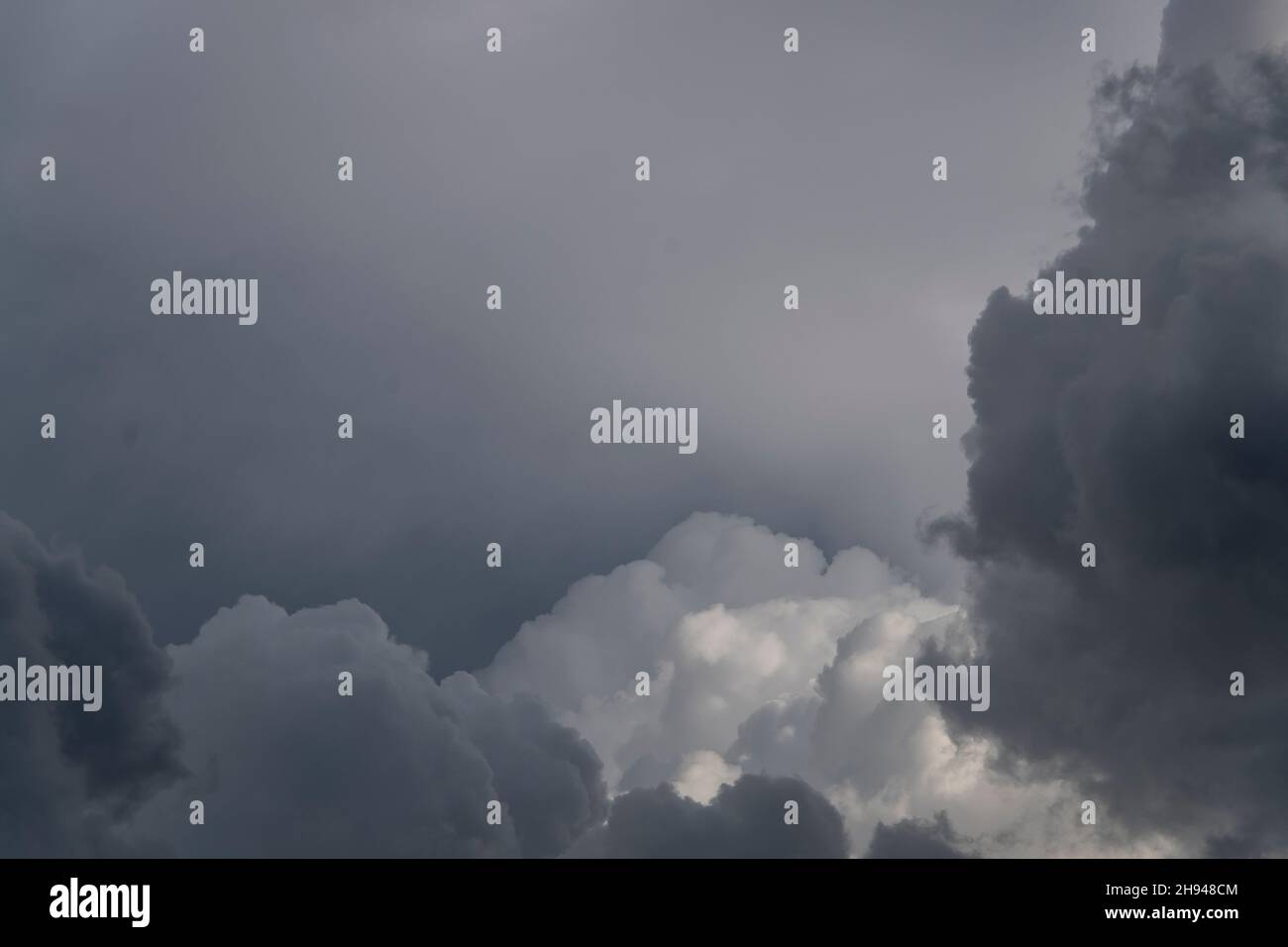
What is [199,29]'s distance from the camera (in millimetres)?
83688

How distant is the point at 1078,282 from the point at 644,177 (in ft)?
104

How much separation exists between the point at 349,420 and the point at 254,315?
10213mm

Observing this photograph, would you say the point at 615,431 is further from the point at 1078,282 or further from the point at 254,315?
the point at 1078,282

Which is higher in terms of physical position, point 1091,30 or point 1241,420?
point 1091,30

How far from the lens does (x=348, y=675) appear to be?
8438 cm

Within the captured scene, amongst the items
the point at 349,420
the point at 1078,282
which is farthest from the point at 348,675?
the point at 1078,282

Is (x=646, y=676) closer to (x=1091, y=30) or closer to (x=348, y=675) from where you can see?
(x=348, y=675)

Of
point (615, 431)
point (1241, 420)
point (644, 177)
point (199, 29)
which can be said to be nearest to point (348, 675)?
point (615, 431)
